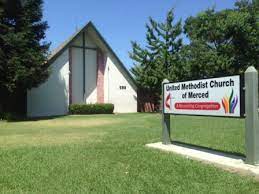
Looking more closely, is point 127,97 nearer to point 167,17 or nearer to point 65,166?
point 167,17

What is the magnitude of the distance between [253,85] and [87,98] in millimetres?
29712

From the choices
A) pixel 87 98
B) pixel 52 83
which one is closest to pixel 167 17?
pixel 87 98

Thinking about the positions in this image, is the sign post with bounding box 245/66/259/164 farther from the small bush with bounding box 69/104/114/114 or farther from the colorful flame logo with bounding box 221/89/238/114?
the small bush with bounding box 69/104/114/114

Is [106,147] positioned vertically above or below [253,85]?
below

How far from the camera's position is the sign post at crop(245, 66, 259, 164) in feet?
25.7

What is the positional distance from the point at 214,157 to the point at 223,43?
3897 centimetres

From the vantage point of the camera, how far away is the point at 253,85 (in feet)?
25.8

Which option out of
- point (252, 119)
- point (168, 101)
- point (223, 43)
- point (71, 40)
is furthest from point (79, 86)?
point (252, 119)

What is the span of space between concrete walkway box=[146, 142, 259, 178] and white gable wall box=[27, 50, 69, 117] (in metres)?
22.5

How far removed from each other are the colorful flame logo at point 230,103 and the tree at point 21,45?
18.1m

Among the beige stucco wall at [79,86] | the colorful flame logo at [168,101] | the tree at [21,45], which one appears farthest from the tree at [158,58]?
the colorful flame logo at [168,101]

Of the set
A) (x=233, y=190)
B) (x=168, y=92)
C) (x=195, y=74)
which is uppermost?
(x=195, y=74)

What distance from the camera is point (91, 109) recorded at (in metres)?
34.2

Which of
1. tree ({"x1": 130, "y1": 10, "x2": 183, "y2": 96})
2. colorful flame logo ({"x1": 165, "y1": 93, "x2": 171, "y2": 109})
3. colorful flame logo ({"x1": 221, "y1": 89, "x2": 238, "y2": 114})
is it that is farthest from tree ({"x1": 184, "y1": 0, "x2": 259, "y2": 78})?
colorful flame logo ({"x1": 221, "y1": 89, "x2": 238, "y2": 114})
